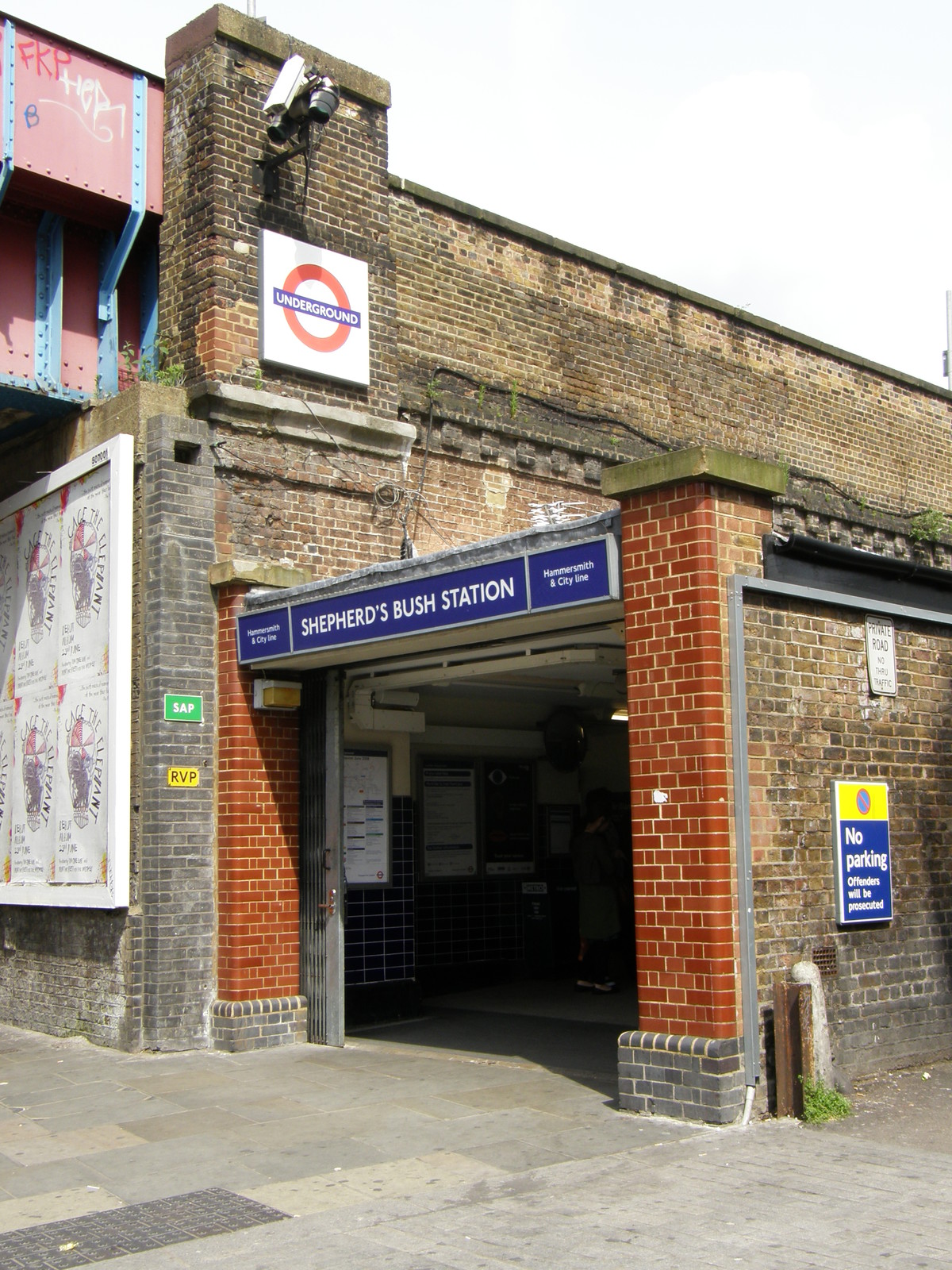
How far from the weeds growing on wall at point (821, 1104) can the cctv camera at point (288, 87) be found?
333 inches

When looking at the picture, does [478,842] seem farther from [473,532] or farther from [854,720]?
[854,720]

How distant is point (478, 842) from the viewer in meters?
13.6

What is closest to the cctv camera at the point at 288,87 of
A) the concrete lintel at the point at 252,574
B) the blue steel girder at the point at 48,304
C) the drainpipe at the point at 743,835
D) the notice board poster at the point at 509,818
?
the blue steel girder at the point at 48,304

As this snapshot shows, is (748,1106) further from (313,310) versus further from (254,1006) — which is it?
(313,310)

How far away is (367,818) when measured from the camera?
11.1 m

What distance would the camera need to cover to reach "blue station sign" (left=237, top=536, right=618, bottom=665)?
7.46 meters

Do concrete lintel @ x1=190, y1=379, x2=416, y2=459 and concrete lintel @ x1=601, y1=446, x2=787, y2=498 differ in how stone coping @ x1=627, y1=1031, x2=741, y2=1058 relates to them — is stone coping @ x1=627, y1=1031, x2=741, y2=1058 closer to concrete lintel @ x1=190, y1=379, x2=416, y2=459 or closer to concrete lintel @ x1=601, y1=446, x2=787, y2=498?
concrete lintel @ x1=601, y1=446, x2=787, y2=498


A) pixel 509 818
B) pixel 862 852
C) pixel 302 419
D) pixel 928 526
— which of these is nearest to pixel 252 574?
pixel 302 419

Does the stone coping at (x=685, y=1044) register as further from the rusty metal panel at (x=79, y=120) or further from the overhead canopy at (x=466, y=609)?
the rusty metal panel at (x=79, y=120)

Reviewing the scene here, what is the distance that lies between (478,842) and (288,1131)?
21.9 ft

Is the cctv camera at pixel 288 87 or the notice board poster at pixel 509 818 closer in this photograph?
the cctv camera at pixel 288 87

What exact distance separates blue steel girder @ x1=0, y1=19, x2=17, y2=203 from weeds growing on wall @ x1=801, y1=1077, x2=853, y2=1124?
8.97 meters

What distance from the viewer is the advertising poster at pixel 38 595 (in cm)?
1112

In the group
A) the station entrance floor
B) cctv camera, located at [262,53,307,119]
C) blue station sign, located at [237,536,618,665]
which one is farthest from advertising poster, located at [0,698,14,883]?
cctv camera, located at [262,53,307,119]
